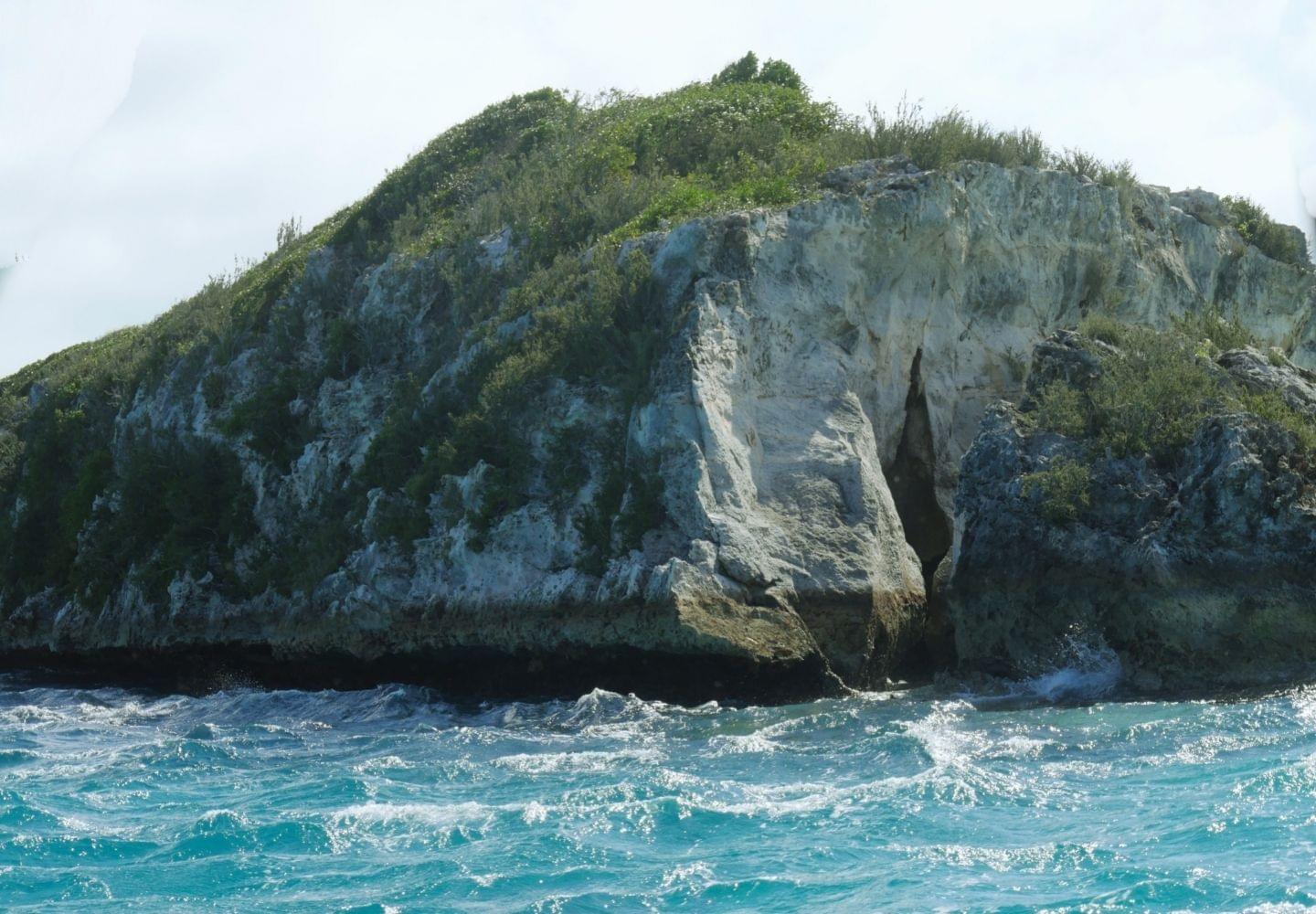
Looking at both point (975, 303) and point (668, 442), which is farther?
point (975, 303)

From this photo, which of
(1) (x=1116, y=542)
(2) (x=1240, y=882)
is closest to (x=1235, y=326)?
(1) (x=1116, y=542)

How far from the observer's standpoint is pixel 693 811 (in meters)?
12.4

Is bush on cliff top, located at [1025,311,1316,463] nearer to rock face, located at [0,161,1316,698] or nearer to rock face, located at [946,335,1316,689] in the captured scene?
rock face, located at [946,335,1316,689]

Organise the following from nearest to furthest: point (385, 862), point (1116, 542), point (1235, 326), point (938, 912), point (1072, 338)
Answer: point (938, 912) < point (385, 862) < point (1116, 542) < point (1072, 338) < point (1235, 326)

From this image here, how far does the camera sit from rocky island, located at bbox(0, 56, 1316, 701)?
17219mm

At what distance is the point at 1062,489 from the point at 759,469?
3735 millimetres

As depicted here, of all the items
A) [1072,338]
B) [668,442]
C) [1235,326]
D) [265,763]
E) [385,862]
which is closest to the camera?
[385,862]

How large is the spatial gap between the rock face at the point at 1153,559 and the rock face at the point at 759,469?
0.06m

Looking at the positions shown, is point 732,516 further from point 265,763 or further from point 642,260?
point 265,763

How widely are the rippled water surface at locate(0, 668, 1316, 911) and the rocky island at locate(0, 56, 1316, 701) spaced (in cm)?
130

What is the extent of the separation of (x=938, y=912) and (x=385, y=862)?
14.2 feet

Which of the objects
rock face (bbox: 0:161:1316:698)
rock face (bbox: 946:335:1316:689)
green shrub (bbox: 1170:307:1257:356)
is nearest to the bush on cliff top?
rock face (bbox: 946:335:1316:689)

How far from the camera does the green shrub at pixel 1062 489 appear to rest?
1753cm

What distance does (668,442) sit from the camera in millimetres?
18281
